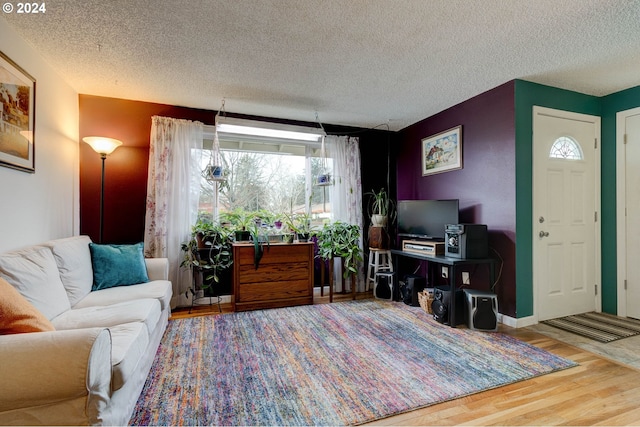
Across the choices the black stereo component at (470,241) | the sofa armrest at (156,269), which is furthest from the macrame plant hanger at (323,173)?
the sofa armrest at (156,269)

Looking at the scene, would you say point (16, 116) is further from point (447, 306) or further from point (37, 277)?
point (447, 306)

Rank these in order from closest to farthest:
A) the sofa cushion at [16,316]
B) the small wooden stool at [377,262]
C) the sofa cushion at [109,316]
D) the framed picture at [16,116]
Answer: the sofa cushion at [16,316] < the sofa cushion at [109,316] < the framed picture at [16,116] < the small wooden stool at [377,262]

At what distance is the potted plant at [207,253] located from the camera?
3408 millimetres

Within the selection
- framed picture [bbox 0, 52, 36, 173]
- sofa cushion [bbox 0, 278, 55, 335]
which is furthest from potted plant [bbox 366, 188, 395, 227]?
framed picture [bbox 0, 52, 36, 173]

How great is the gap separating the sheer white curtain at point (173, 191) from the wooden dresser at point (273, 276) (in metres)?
0.73

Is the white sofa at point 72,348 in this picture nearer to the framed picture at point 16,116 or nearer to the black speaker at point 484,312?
the framed picture at point 16,116

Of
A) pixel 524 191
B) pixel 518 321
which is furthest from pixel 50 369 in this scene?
pixel 524 191

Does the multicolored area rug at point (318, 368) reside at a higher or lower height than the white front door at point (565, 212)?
lower

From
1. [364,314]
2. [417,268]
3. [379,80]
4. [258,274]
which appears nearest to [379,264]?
[417,268]

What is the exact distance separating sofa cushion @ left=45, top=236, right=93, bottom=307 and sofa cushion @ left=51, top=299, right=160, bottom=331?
0.20 meters

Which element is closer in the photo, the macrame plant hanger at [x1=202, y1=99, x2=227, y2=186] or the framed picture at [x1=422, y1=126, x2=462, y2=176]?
the macrame plant hanger at [x1=202, y1=99, x2=227, y2=186]

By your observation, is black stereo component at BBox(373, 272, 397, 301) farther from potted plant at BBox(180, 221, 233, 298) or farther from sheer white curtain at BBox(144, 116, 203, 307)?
sheer white curtain at BBox(144, 116, 203, 307)

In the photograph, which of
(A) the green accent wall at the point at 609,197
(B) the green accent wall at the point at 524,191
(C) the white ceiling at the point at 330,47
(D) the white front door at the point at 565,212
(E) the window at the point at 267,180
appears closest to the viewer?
(C) the white ceiling at the point at 330,47

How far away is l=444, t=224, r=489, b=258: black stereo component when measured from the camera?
2916 mm
